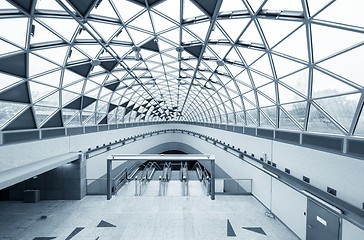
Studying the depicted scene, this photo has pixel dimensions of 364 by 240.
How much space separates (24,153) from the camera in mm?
15828

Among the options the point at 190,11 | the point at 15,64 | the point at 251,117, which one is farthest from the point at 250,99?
the point at 15,64

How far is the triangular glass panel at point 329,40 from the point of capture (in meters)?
8.59

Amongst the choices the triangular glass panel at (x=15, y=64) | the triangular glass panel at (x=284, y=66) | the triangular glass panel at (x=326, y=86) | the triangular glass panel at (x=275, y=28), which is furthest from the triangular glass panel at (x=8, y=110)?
the triangular glass panel at (x=326, y=86)

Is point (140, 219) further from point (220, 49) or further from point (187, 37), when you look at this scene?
point (220, 49)

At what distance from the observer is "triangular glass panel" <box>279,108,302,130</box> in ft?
51.8

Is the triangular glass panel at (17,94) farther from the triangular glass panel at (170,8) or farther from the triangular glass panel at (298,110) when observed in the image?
the triangular glass panel at (298,110)

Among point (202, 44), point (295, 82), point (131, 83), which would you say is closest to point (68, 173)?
point (131, 83)

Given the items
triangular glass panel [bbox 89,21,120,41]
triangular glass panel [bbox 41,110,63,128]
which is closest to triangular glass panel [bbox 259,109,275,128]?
triangular glass panel [bbox 89,21,120,41]

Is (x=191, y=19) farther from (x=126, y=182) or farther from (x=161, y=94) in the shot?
(x=161, y=94)

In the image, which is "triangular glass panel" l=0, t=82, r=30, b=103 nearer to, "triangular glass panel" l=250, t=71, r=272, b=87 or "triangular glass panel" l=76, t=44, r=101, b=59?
"triangular glass panel" l=76, t=44, r=101, b=59

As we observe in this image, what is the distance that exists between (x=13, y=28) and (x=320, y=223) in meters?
23.4

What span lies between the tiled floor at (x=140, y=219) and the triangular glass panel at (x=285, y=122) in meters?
8.39

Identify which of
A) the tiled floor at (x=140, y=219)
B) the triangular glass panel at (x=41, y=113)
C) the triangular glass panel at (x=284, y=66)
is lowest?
the tiled floor at (x=140, y=219)

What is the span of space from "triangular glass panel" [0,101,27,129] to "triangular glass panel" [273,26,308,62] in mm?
21640
